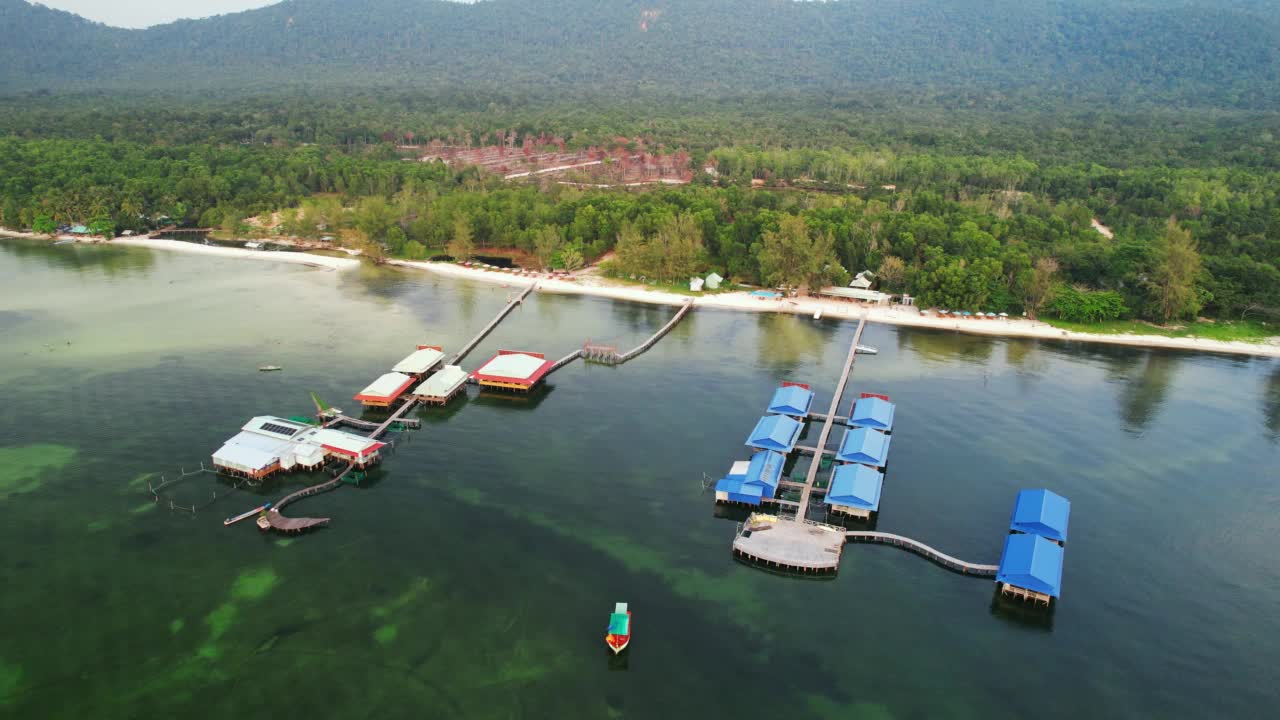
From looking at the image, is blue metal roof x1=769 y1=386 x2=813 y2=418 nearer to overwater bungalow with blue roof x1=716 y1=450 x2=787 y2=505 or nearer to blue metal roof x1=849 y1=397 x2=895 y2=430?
blue metal roof x1=849 y1=397 x2=895 y2=430

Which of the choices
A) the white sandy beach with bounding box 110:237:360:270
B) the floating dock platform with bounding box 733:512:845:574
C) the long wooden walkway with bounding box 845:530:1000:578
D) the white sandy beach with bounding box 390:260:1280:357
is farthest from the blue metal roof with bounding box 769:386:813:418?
the white sandy beach with bounding box 110:237:360:270

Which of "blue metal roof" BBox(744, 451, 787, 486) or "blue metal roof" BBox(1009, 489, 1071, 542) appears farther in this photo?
"blue metal roof" BBox(744, 451, 787, 486)

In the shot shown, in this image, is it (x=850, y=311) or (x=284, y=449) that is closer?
(x=284, y=449)

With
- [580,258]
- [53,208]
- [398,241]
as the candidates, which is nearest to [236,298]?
[398,241]

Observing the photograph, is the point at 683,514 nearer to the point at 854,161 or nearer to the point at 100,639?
the point at 100,639

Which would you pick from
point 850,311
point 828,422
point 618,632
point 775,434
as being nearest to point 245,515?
point 618,632

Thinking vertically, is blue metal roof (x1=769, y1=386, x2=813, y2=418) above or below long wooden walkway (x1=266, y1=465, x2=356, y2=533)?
above

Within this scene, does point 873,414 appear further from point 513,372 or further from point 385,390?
point 385,390
